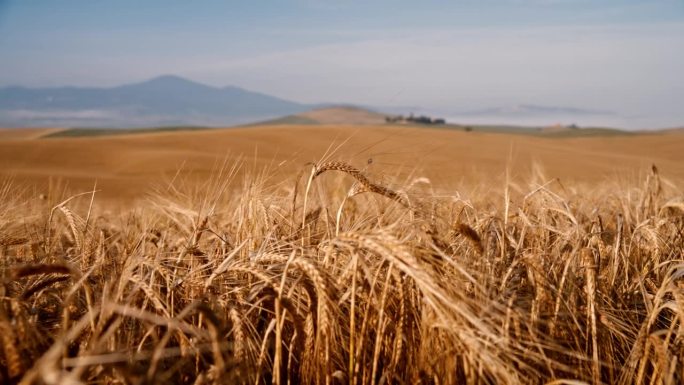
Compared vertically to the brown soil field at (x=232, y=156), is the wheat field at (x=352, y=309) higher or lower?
higher

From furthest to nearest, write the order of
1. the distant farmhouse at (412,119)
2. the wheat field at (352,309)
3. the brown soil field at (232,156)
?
1. the distant farmhouse at (412,119)
2. the brown soil field at (232,156)
3. the wheat field at (352,309)

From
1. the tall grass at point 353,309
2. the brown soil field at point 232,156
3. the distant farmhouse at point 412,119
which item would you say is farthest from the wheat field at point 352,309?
the distant farmhouse at point 412,119

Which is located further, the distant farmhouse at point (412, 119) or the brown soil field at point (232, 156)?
the distant farmhouse at point (412, 119)

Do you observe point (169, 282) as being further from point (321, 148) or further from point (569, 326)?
point (321, 148)

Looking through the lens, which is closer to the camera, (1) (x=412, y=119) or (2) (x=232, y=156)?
(2) (x=232, y=156)

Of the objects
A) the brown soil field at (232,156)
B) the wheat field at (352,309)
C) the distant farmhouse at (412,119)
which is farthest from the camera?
the distant farmhouse at (412,119)

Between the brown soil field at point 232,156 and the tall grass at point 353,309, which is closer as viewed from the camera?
the tall grass at point 353,309

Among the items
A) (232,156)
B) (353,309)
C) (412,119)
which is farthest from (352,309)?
(412,119)

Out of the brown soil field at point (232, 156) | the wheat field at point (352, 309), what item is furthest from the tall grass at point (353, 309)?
the brown soil field at point (232, 156)

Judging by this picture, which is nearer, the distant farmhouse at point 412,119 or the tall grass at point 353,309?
the tall grass at point 353,309

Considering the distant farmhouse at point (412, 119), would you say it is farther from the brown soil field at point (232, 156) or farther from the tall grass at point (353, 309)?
the tall grass at point (353, 309)

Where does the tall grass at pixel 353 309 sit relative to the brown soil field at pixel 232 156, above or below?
above

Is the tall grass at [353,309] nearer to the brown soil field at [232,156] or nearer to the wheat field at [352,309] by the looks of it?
the wheat field at [352,309]

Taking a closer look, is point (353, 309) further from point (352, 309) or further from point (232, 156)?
point (232, 156)
